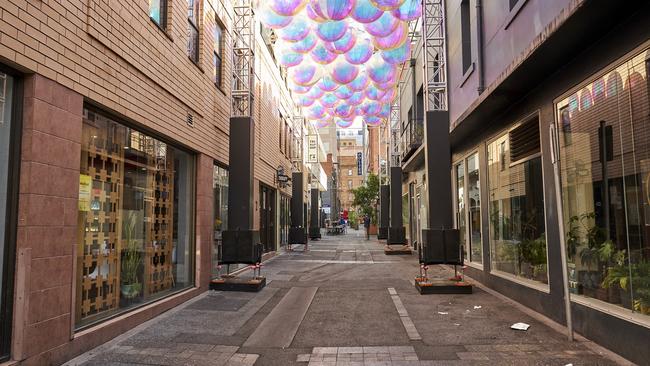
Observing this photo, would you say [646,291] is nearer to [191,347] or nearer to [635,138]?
[635,138]

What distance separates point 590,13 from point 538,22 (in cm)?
221

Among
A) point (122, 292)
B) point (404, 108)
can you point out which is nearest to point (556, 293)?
point (122, 292)

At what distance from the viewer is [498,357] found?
521 centimetres

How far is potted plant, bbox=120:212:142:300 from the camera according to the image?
22.0 feet

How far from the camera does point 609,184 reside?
5.70m

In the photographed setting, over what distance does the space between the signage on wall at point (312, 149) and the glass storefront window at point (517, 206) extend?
82.1 feet

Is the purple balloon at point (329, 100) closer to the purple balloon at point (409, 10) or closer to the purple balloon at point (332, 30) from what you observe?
the purple balloon at point (332, 30)

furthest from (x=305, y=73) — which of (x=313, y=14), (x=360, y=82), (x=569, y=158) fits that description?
(x=569, y=158)

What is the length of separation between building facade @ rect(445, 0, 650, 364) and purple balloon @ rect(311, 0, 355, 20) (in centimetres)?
312

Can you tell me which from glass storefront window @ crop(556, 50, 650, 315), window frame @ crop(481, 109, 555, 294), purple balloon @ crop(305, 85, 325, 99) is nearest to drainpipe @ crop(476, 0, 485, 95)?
window frame @ crop(481, 109, 555, 294)

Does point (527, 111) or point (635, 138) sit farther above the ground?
point (527, 111)

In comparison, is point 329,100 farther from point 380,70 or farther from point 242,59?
point 242,59

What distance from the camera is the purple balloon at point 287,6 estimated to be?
11.6 metres

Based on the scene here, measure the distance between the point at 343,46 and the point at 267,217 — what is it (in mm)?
7442
